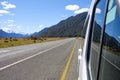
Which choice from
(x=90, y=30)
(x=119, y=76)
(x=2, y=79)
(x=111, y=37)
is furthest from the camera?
(x=2, y=79)

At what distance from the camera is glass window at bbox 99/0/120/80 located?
2.26 meters

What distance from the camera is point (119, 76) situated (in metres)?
2.17

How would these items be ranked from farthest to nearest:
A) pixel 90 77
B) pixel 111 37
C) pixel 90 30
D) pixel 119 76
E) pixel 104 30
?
pixel 90 30
pixel 90 77
pixel 104 30
pixel 111 37
pixel 119 76

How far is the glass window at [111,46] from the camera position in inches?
89.1

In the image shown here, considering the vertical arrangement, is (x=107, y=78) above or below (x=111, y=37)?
below

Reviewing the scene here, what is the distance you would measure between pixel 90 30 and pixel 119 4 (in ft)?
7.28

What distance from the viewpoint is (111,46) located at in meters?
2.50

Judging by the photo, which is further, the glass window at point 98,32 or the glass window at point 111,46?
the glass window at point 98,32

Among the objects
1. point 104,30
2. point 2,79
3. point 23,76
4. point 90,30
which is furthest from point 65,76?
point 104,30

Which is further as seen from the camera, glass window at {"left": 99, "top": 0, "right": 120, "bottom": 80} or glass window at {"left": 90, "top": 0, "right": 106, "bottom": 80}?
glass window at {"left": 90, "top": 0, "right": 106, "bottom": 80}

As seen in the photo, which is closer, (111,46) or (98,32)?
(111,46)

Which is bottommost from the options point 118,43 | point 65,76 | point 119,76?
point 65,76

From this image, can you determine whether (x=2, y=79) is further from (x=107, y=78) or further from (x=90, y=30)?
(x=107, y=78)

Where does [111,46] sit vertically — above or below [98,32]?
below
